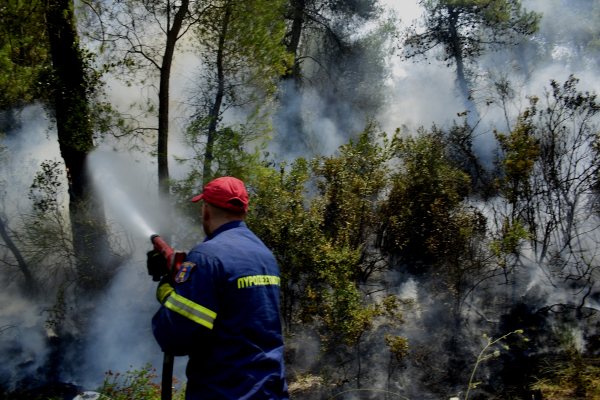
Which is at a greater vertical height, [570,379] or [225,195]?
[225,195]

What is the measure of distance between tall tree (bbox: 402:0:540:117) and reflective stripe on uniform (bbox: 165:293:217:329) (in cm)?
1129

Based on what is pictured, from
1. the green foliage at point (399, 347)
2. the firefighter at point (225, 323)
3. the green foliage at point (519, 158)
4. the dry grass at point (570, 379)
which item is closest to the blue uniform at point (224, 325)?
the firefighter at point (225, 323)

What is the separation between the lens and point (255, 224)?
4.84m

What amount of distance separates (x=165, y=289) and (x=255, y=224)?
310cm

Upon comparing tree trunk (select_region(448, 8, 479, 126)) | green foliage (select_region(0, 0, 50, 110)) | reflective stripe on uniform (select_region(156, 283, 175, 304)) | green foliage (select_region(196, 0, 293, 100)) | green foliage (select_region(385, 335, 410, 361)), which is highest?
tree trunk (select_region(448, 8, 479, 126))

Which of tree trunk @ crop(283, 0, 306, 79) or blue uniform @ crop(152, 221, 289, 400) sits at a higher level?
tree trunk @ crop(283, 0, 306, 79)

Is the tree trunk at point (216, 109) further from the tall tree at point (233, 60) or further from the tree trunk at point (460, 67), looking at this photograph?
the tree trunk at point (460, 67)

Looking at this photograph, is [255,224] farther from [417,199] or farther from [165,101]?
[417,199]

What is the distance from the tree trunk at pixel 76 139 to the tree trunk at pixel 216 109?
185 centimetres

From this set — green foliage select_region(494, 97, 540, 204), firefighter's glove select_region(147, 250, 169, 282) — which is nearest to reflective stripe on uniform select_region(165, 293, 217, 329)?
firefighter's glove select_region(147, 250, 169, 282)

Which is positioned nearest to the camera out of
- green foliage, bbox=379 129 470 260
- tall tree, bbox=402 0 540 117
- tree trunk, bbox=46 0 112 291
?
tree trunk, bbox=46 0 112 291

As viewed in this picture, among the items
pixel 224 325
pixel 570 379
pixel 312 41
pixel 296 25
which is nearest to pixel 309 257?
pixel 224 325

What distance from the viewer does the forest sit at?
4.95 metres

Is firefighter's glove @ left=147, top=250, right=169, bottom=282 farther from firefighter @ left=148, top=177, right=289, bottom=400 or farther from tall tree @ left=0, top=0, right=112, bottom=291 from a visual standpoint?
tall tree @ left=0, top=0, right=112, bottom=291
